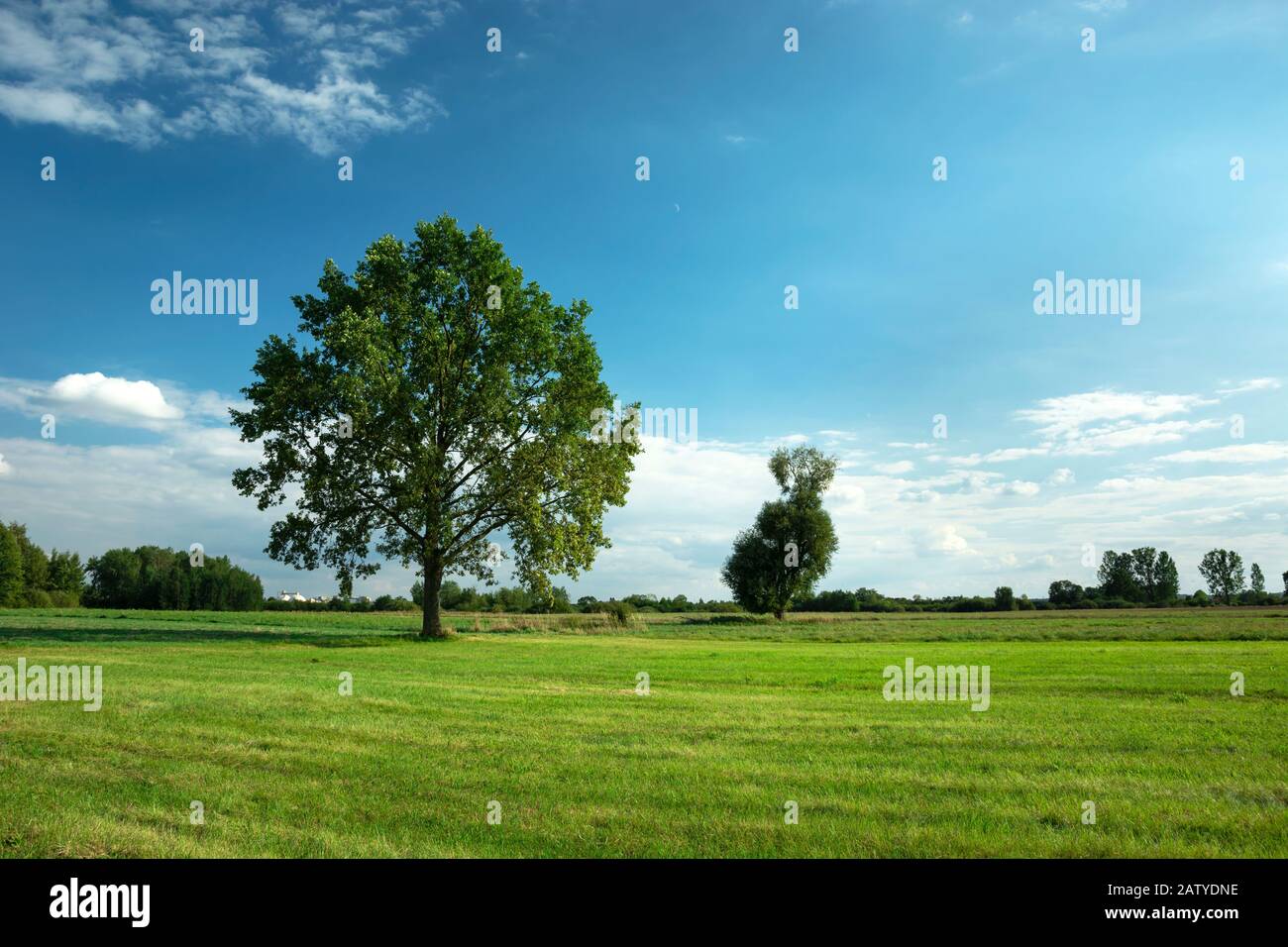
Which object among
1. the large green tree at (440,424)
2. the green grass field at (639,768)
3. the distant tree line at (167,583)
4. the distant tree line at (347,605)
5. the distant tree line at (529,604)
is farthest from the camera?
the distant tree line at (167,583)

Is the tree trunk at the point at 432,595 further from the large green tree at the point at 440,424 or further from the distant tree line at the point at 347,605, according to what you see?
the distant tree line at the point at 347,605

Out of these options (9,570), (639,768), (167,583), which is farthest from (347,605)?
(639,768)

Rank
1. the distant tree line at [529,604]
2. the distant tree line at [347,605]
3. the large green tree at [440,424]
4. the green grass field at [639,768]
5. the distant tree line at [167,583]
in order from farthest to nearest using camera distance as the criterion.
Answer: the distant tree line at [167,583], the distant tree line at [347,605], the distant tree line at [529,604], the large green tree at [440,424], the green grass field at [639,768]

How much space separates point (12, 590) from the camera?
10469 centimetres

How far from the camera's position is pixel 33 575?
115 m

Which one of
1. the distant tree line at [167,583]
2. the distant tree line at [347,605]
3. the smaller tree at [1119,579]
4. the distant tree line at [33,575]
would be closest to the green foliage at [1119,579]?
the smaller tree at [1119,579]

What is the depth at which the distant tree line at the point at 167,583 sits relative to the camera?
11181 centimetres

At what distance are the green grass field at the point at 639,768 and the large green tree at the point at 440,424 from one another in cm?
1829

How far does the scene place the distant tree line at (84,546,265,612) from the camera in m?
112

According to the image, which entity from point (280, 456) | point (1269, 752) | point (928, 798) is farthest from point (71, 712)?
point (280, 456)

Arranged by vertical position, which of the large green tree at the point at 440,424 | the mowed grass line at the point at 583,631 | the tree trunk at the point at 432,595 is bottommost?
the mowed grass line at the point at 583,631

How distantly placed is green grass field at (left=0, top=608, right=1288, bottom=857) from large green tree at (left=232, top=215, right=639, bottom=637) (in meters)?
18.3

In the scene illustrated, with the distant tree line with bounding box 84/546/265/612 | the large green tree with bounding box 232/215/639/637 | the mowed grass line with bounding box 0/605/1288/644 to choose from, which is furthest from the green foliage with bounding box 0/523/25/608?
the large green tree with bounding box 232/215/639/637
